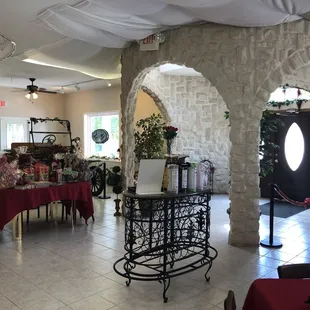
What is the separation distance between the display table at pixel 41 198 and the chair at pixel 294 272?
12.8 ft

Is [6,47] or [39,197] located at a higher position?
[6,47]

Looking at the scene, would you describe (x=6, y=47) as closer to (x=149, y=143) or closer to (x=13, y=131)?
(x=149, y=143)

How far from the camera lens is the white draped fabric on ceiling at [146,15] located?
3.95 meters

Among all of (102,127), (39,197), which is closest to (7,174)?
(39,197)

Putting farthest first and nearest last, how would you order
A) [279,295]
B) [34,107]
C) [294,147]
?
1. [34,107]
2. [294,147]
3. [279,295]

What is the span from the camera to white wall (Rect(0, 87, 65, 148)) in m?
11.3

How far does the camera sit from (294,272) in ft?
6.97

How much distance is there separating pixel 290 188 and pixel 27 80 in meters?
7.74

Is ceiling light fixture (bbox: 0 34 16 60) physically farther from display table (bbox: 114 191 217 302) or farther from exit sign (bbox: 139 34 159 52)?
display table (bbox: 114 191 217 302)

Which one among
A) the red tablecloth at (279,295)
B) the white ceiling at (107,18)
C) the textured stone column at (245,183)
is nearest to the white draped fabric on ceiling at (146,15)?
the white ceiling at (107,18)

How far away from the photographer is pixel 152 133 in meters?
7.56

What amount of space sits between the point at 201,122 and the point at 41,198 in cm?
515

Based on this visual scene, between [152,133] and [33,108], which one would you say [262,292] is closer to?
[152,133]

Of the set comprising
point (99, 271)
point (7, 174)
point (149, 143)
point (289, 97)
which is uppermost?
point (289, 97)
